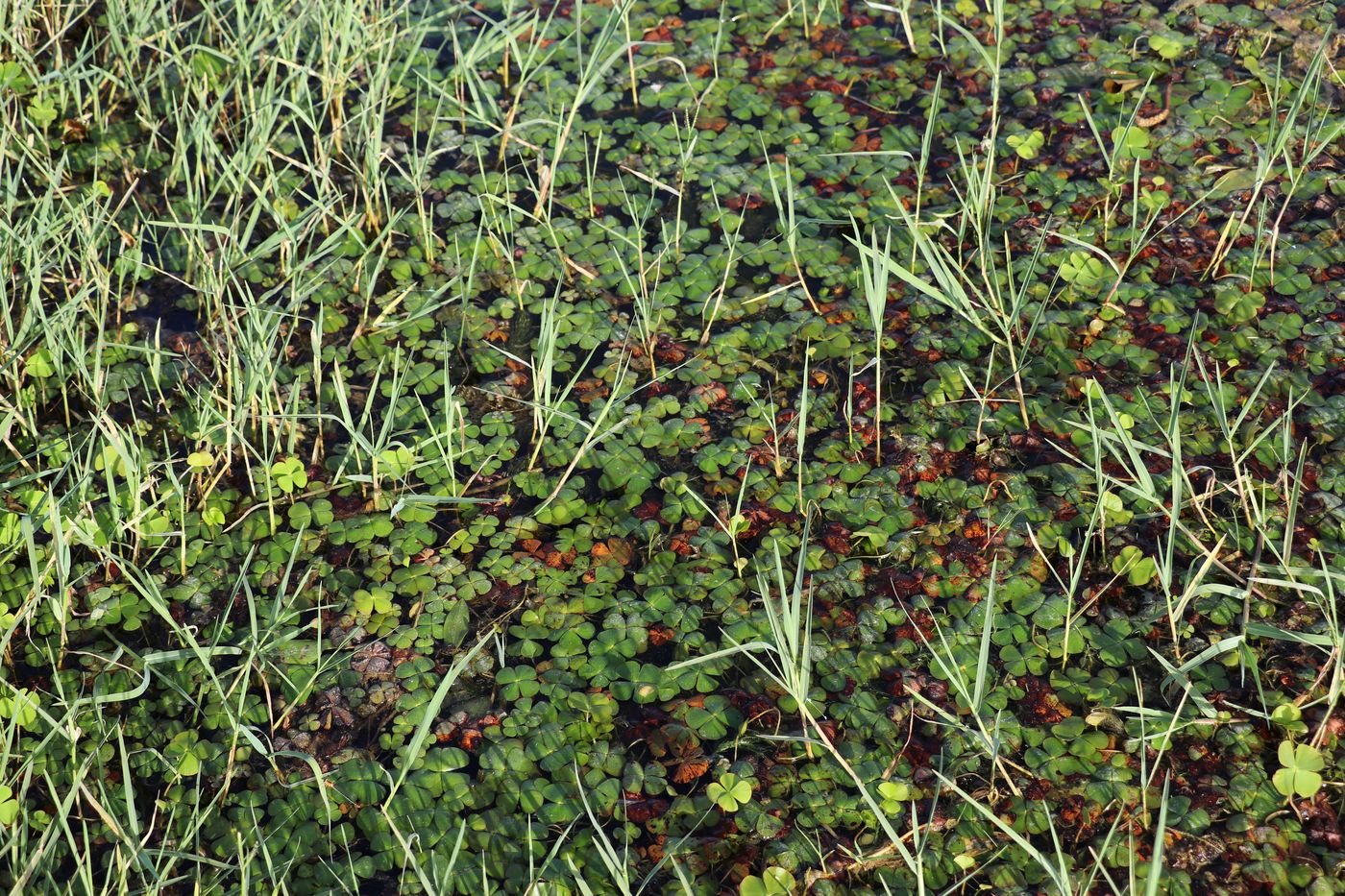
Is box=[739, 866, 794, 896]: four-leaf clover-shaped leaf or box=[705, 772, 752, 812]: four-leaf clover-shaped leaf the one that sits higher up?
box=[705, 772, 752, 812]: four-leaf clover-shaped leaf

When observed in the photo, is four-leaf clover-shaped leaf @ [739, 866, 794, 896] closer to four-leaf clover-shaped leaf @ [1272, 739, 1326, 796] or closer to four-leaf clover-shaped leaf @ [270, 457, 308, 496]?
four-leaf clover-shaped leaf @ [1272, 739, 1326, 796]

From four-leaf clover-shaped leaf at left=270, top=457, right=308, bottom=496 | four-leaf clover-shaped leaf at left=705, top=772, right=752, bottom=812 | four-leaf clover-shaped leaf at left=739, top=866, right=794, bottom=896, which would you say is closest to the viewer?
four-leaf clover-shaped leaf at left=739, top=866, right=794, bottom=896

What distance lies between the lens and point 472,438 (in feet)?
9.51

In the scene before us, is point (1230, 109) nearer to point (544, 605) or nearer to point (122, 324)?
point (544, 605)

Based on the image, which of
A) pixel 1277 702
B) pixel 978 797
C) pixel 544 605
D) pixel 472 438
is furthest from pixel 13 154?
pixel 1277 702

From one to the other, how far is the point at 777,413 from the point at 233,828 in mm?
1461

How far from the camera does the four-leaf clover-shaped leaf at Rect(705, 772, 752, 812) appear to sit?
225 centimetres

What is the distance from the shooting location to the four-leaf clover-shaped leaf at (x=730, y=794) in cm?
225

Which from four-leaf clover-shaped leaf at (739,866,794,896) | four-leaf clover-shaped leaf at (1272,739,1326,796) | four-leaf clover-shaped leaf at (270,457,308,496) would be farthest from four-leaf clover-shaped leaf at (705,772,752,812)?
four-leaf clover-shaped leaf at (270,457,308,496)

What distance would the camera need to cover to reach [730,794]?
2.26 meters

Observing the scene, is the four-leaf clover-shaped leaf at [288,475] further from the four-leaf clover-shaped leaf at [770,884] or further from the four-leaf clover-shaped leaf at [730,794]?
the four-leaf clover-shaped leaf at [770,884]

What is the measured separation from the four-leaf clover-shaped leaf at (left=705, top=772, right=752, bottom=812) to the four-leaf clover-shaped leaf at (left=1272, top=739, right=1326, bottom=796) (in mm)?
936

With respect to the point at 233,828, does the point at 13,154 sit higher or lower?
higher

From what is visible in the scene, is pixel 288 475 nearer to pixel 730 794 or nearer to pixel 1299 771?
pixel 730 794
